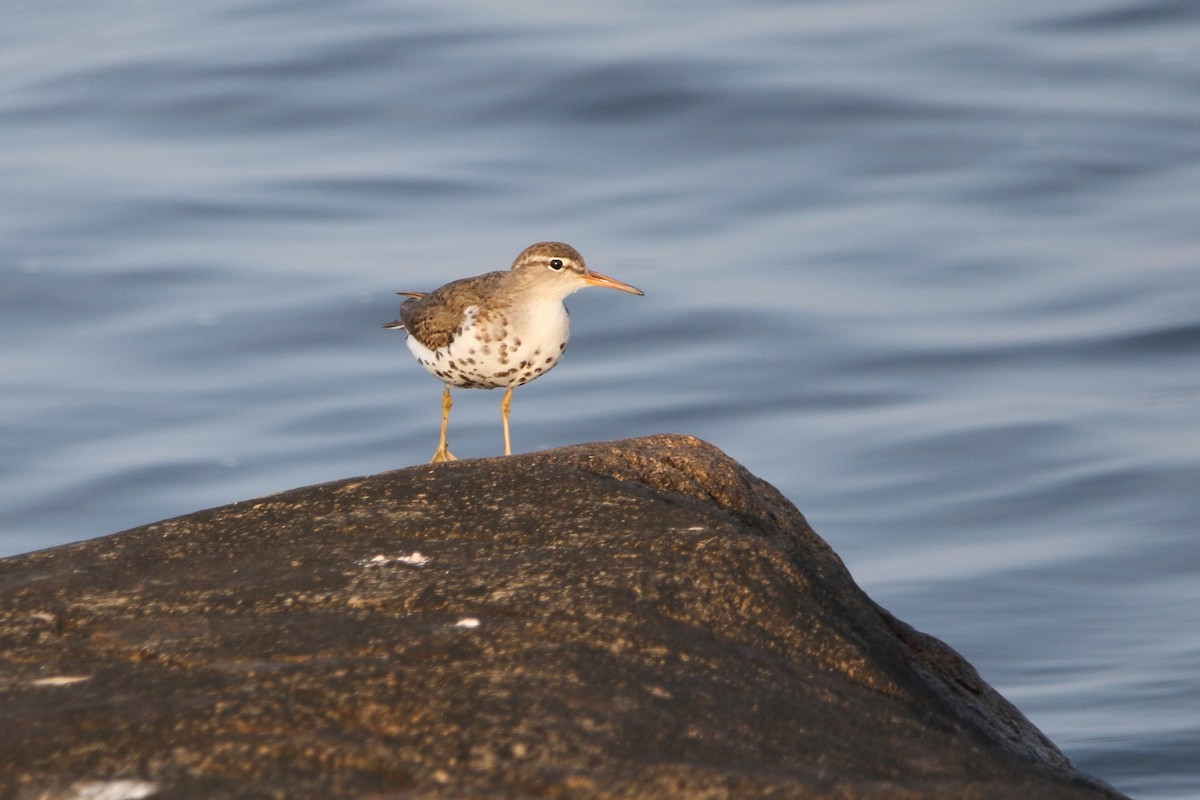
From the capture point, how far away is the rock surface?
3729mm

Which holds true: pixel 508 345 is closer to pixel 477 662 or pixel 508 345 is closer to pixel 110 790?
pixel 477 662

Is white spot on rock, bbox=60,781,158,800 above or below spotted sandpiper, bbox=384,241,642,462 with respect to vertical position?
below

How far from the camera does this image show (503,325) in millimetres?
7934

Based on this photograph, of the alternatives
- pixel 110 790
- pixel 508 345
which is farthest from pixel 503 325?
pixel 110 790

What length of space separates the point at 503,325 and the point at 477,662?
3.94 m

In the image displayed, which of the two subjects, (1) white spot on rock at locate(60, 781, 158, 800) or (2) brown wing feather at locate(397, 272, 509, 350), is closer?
(1) white spot on rock at locate(60, 781, 158, 800)

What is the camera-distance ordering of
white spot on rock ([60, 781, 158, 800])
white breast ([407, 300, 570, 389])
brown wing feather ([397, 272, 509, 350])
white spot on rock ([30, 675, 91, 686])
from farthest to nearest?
brown wing feather ([397, 272, 509, 350]) → white breast ([407, 300, 570, 389]) → white spot on rock ([30, 675, 91, 686]) → white spot on rock ([60, 781, 158, 800])

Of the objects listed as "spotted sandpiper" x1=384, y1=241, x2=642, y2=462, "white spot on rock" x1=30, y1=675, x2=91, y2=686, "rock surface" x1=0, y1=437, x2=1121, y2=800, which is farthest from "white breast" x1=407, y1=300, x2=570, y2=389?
"white spot on rock" x1=30, y1=675, x2=91, y2=686

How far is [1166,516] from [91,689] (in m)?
12.1

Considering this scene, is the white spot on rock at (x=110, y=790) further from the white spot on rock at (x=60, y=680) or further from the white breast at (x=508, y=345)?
the white breast at (x=508, y=345)

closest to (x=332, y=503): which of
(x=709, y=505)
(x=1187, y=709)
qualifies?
(x=709, y=505)

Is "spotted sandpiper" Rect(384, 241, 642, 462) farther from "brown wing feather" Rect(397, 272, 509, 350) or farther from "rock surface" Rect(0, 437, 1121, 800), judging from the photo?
"rock surface" Rect(0, 437, 1121, 800)

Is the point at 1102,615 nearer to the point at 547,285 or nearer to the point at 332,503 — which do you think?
the point at 547,285

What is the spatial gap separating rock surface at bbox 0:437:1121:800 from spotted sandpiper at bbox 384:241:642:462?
2.40 meters
